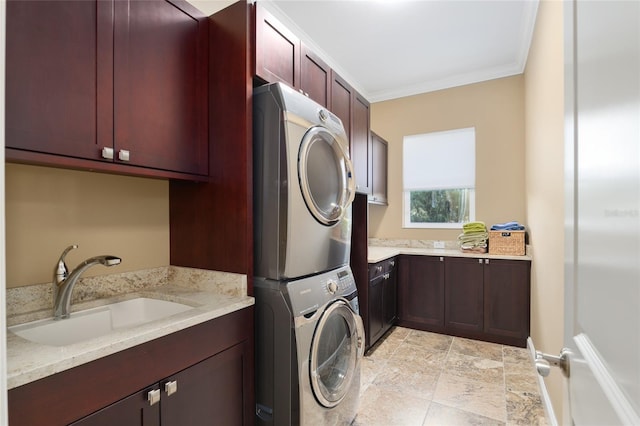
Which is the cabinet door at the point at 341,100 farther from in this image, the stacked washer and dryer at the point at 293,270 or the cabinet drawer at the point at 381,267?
the cabinet drawer at the point at 381,267

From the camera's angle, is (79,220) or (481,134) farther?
(481,134)

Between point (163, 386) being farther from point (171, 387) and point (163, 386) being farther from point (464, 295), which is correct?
point (464, 295)

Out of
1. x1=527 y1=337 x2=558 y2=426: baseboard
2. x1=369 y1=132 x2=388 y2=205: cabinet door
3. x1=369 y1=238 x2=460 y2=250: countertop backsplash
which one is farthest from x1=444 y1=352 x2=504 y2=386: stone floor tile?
x1=369 y1=132 x2=388 y2=205: cabinet door

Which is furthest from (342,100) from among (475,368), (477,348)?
(477,348)

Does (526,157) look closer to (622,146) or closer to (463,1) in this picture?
(463,1)

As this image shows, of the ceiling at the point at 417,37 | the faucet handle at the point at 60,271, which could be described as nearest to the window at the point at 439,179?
the ceiling at the point at 417,37

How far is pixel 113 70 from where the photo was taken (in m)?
1.26

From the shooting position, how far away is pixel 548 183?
6.95 ft

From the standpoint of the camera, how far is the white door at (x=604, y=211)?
0.43 meters

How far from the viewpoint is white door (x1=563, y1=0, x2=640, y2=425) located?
1.42 ft

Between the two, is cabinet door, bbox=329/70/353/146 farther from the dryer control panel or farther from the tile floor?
the tile floor

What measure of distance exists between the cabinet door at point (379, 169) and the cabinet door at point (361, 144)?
2.45ft

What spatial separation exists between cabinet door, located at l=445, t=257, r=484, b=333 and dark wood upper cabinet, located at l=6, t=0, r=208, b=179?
282 cm

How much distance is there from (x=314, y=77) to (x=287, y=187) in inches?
37.6
